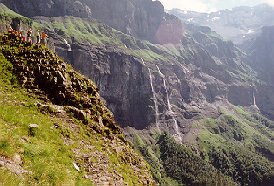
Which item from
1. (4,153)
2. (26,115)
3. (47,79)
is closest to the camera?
(4,153)

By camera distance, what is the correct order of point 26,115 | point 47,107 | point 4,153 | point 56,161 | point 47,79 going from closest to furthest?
1. point 4,153
2. point 56,161
3. point 26,115
4. point 47,107
5. point 47,79

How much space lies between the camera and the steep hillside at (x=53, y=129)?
18.9m

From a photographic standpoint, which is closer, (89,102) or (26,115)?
(26,115)

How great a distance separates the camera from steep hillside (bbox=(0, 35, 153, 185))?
1891 cm

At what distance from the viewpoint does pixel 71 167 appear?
68.9 feet

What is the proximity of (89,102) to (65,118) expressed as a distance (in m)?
3.70

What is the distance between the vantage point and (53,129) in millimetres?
24016

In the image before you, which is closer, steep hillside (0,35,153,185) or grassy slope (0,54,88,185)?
grassy slope (0,54,88,185)

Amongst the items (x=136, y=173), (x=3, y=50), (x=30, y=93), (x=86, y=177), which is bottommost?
(x=136, y=173)

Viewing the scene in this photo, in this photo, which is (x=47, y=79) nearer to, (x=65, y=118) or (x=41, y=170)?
(x=65, y=118)

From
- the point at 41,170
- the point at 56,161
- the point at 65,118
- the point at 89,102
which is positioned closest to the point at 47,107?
the point at 65,118

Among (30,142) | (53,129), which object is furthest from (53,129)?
(30,142)

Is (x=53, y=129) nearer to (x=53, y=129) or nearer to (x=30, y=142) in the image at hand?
(x=53, y=129)

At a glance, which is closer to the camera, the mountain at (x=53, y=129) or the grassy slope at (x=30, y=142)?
the grassy slope at (x=30, y=142)
